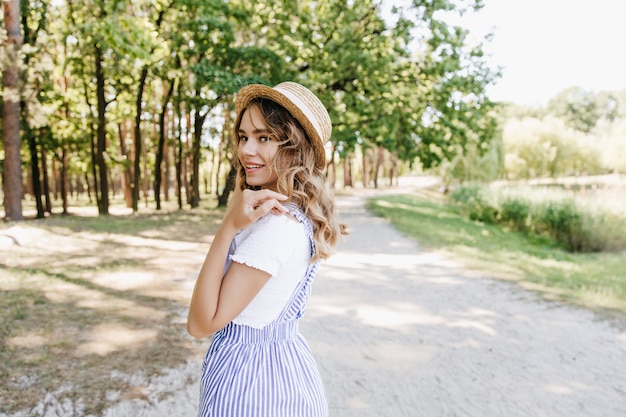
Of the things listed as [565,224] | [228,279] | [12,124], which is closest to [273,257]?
[228,279]

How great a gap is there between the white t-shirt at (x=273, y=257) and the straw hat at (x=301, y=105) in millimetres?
350

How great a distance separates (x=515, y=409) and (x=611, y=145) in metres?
60.6

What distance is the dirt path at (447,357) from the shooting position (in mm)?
3738

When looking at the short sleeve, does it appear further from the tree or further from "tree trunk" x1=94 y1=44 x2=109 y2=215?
the tree

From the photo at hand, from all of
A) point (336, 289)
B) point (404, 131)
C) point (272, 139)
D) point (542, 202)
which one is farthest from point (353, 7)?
point (272, 139)

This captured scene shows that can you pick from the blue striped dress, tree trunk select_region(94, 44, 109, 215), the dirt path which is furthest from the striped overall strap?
tree trunk select_region(94, 44, 109, 215)

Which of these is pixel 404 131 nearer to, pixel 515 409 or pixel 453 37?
pixel 453 37

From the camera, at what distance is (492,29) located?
1603cm

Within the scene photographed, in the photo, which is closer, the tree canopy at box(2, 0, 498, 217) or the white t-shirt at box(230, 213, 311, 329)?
the white t-shirt at box(230, 213, 311, 329)

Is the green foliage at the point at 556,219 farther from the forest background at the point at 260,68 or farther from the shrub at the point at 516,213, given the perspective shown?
the forest background at the point at 260,68

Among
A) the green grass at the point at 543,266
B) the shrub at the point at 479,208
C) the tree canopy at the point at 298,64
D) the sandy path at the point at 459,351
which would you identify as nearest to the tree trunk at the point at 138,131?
the tree canopy at the point at 298,64

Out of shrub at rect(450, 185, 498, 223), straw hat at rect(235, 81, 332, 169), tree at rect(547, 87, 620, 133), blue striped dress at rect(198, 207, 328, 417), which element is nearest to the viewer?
blue striped dress at rect(198, 207, 328, 417)

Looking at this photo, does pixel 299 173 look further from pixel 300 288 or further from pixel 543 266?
pixel 543 266

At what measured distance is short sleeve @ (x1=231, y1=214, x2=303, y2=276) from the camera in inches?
55.2
